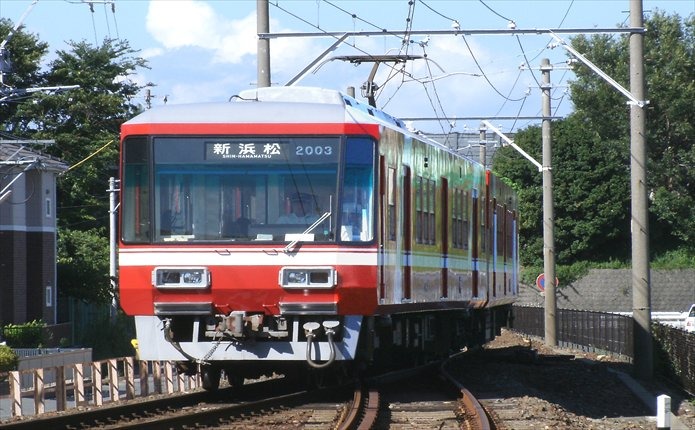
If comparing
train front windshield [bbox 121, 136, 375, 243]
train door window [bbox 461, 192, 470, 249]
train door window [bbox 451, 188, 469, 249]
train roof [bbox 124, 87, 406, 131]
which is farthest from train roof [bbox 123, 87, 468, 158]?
train door window [bbox 461, 192, 470, 249]

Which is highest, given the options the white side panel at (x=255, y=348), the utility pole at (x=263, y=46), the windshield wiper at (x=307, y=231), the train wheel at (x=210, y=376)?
the utility pole at (x=263, y=46)

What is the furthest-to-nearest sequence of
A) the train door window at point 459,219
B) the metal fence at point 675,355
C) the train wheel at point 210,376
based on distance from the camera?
the metal fence at point 675,355
the train door window at point 459,219
the train wheel at point 210,376

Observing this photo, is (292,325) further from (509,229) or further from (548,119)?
(548,119)

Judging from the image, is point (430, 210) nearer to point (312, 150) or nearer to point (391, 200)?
point (391, 200)

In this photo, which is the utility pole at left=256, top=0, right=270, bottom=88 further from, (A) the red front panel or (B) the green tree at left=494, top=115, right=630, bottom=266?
(B) the green tree at left=494, top=115, right=630, bottom=266

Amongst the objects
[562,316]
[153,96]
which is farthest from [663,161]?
[562,316]

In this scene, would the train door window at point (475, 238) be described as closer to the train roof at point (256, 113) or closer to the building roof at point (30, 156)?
the train roof at point (256, 113)

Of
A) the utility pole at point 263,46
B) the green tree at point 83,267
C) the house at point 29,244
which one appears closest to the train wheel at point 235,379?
the utility pole at point 263,46

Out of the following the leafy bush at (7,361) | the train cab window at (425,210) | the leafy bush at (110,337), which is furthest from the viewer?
the leafy bush at (110,337)

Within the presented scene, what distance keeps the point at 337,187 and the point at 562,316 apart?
1038 inches

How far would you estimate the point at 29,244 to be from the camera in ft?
168

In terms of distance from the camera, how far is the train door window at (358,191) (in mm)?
15422

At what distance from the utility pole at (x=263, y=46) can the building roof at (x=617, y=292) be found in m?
41.6

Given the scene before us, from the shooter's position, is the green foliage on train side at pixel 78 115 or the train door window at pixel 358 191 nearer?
the train door window at pixel 358 191
